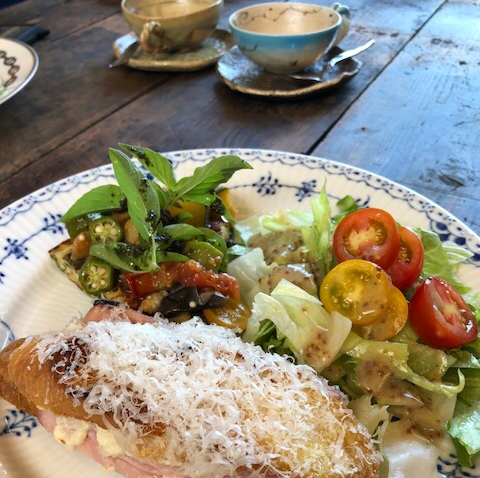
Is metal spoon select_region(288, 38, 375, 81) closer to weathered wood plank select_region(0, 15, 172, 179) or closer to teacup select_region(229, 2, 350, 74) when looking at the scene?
teacup select_region(229, 2, 350, 74)

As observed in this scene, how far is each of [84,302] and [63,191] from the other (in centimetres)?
58

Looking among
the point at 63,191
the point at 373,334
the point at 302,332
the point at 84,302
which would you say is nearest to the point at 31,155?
the point at 63,191

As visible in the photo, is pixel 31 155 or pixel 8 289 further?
pixel 31 155

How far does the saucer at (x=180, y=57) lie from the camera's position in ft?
11.3

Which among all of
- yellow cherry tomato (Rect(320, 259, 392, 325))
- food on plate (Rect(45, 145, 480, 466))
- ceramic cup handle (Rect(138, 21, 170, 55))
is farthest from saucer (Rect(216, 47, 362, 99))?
yellow cherry tomato (Rect(320, 259, 392, 325))

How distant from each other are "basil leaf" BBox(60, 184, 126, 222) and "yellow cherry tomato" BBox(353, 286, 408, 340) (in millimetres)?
1083

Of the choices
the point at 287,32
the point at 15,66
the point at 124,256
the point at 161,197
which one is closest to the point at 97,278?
the point at 124,256

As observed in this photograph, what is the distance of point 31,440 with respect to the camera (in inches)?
62.8

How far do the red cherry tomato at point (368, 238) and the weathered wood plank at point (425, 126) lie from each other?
58 cm

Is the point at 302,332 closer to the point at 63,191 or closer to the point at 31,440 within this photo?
the point at 31,440

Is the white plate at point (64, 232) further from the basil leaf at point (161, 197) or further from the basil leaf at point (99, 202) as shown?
the basil leaf at point (161, 197)

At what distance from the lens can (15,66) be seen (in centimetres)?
323

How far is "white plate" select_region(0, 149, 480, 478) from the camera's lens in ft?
5.12

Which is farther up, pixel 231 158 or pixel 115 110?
pixel 231 158
